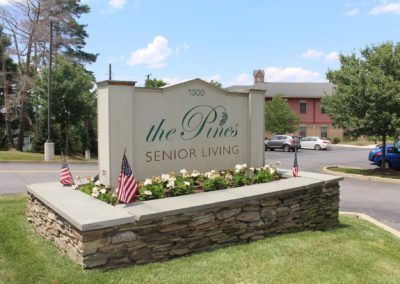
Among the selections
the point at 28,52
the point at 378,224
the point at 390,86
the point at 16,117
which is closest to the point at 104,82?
the point at 378,224

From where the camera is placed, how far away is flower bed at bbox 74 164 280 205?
640cm

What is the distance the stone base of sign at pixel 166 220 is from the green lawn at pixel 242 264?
19cm

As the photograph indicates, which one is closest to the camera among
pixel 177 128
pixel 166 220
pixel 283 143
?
pixel 166 220

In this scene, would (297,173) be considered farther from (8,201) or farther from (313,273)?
(8,201)

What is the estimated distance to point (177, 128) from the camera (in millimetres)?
7363

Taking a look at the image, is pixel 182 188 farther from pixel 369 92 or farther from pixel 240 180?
pixel 369 92

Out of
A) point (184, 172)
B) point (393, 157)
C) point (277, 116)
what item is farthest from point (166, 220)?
point (277, 116)

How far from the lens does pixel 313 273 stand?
505 cm

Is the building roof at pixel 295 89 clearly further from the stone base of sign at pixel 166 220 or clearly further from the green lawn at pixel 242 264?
the green lawn at pixel 242 264

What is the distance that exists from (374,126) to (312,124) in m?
39.6

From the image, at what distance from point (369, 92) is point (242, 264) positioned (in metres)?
13.5

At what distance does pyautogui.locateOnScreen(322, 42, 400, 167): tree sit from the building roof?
36.1 metres

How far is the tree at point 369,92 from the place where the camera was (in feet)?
53.9

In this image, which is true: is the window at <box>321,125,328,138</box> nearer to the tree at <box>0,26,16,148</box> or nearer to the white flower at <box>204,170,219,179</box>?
the tree at <box>0,26,16,148</box>
